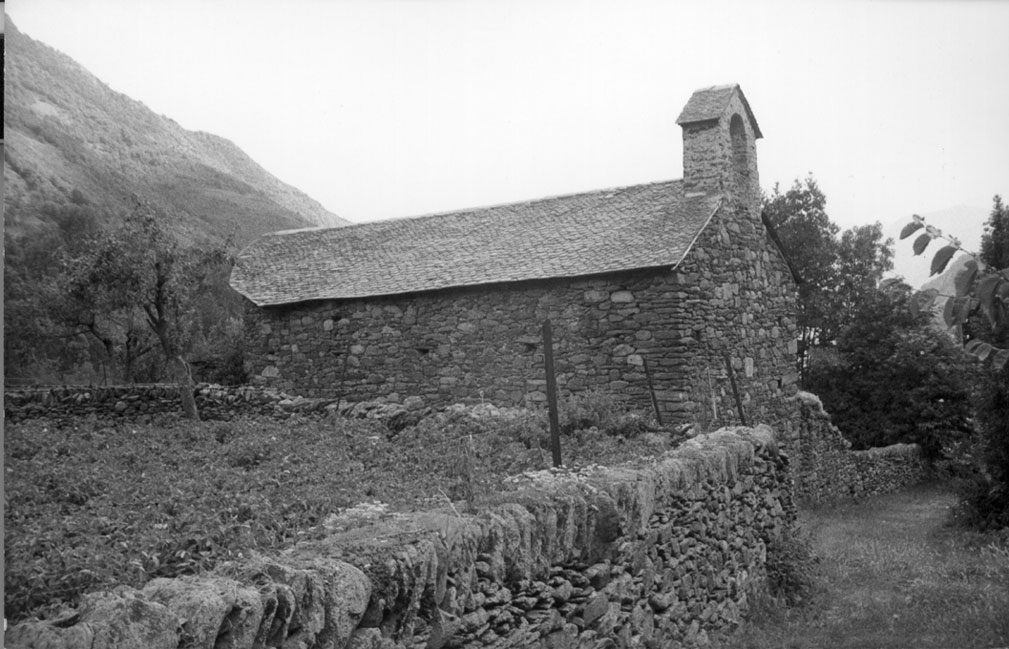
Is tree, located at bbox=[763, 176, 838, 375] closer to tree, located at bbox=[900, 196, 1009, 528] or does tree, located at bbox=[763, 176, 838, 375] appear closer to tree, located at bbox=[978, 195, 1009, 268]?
tree, located at bbox=[900, 196, 1009, 528]

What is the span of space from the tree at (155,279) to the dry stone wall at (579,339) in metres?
2.22

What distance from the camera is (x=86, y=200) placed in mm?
7387

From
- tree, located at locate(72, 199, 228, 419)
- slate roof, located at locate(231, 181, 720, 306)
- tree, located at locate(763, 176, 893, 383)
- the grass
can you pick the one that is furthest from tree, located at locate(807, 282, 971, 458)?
tree, located at locate(72, 199, 228, 419)

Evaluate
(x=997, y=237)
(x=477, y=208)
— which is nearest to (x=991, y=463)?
(x=997, y=237)

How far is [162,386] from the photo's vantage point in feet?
44.1

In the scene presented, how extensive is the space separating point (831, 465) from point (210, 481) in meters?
14.5

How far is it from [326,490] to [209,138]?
3427mm

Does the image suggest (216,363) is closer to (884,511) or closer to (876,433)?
(884,511)

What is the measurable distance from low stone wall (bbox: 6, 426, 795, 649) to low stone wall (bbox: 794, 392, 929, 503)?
9230mm

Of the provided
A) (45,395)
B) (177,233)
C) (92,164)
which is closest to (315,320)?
(177,233)

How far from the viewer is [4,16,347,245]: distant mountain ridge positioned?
559cm

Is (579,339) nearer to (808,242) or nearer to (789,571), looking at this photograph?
(789,571)

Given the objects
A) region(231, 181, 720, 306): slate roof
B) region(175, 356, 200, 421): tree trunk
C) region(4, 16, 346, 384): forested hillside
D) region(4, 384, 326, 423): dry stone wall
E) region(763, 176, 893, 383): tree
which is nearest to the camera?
region(4, 16, 346, 384): forested hillside

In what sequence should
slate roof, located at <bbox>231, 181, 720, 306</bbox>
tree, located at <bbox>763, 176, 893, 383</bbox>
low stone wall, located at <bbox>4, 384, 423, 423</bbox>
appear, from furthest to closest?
tree, located at <bbox>763, 176, 893, 383</bbox> < slate roof, located at <bbox>231, 181, 720, 306</bbox> < low stone wall, located at <bbox>4, 384, 423, 423</bbox>
